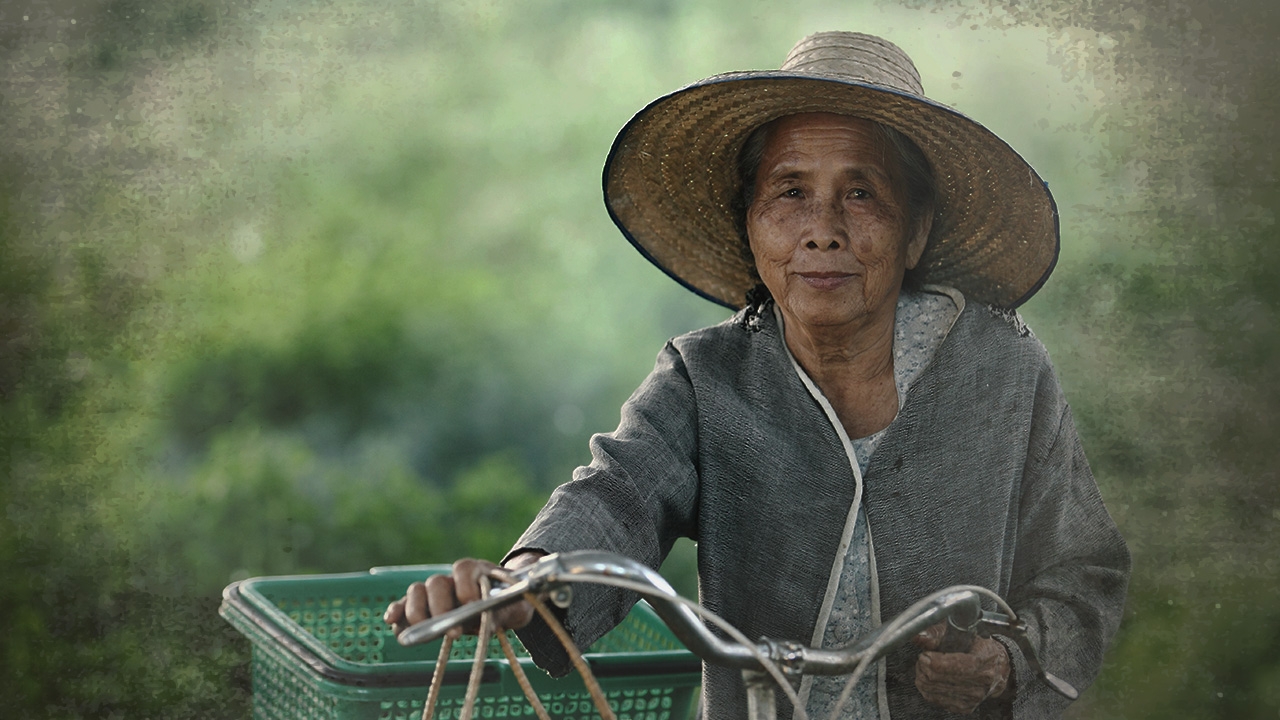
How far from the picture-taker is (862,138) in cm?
162

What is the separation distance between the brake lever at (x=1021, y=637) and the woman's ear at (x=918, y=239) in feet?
1.86

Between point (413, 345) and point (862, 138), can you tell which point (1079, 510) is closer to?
point (862, 138)

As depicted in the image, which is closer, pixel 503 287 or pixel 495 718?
pixel 495 718

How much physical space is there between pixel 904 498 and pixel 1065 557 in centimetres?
26

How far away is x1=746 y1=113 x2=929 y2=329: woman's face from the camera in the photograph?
1.60 metres

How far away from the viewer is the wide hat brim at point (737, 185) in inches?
62.0

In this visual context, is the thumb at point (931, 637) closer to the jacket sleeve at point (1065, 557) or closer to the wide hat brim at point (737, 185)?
the jacket sleeve at point (1065, 557)

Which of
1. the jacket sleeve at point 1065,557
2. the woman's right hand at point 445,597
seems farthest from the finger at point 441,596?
the jacket sleeve at point 1065,557

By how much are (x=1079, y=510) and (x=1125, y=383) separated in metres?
1.42

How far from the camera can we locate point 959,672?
56.6 inches

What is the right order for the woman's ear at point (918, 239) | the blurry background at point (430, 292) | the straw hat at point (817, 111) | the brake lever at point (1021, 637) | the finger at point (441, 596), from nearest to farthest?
1. the finger at point (441, 596)
2. the brake lever at point (1021, 637)
3. the straw hat at point (817, 111)
4. the woman's ear at point (918, 239)
5. the blurry background at point (430, 292)

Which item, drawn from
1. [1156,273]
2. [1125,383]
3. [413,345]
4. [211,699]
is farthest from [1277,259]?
[211,699]

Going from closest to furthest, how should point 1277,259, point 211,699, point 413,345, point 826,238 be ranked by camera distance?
1. point 826,238
2. point 1277,259
3. point 211,699
4. point 413,345

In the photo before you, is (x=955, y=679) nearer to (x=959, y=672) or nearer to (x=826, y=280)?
(x=959, y=672)
